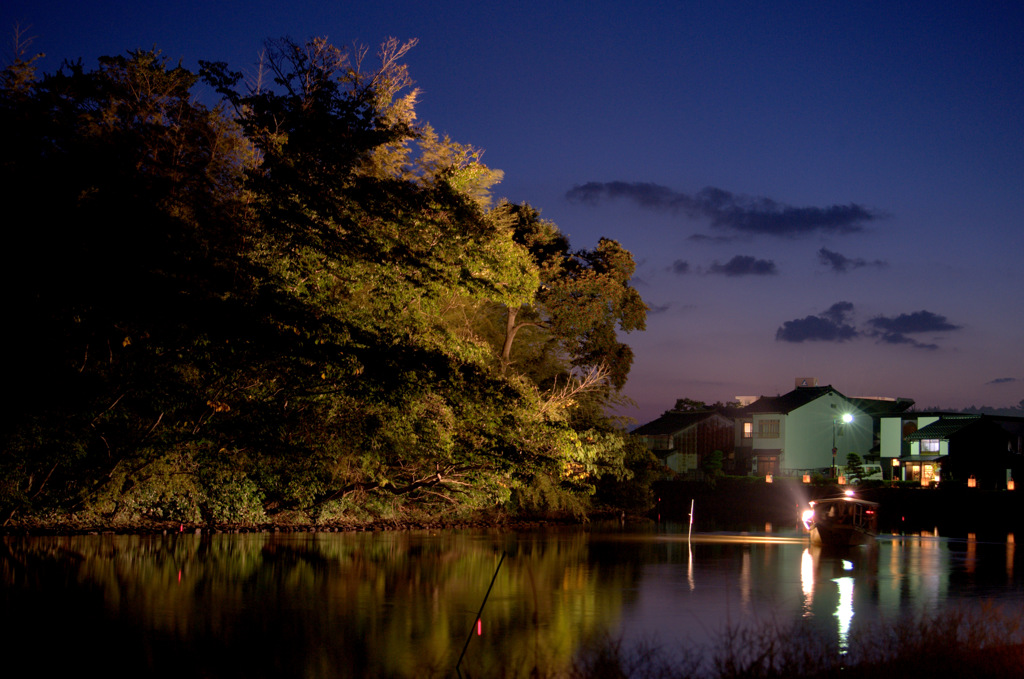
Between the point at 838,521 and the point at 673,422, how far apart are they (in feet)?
209

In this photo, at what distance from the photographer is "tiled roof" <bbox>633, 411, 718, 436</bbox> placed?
325ft

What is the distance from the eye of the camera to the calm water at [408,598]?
15320 millimetres

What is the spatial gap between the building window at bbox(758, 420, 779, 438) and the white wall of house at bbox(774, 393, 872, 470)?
128cm

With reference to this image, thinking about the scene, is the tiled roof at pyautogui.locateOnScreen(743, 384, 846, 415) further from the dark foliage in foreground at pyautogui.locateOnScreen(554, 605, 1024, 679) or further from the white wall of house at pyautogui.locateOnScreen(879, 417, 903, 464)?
the dark foliage in foreground at pyautogui.locateOnScreen(554, 605, 1024, 679)

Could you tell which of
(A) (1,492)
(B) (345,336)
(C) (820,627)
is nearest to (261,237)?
(B) (345,336)

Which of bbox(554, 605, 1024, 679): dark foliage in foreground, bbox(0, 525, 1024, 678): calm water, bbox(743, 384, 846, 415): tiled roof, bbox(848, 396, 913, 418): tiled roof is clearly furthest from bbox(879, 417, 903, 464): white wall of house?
bbox(554, 605, 1024, 679): dark foliage in foreground

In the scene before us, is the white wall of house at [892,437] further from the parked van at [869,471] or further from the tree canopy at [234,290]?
the tree canopy at [234,290]

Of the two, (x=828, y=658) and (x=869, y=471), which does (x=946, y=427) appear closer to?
(x=869, y=471)

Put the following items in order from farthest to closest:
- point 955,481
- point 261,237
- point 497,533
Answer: point 955,481 → point 497,533 → point 261,237

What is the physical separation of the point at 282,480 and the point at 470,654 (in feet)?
76.4

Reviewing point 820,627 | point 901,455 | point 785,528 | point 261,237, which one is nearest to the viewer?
point 820,627

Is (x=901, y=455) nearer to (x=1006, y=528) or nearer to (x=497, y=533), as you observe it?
(x=1006, y=528)

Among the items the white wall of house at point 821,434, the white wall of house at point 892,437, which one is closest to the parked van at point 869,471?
the white wall of house at point 892,437

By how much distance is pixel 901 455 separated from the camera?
3191 inches
